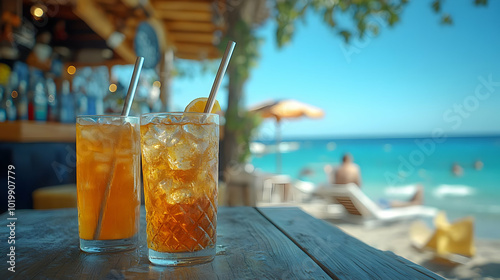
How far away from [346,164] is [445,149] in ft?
106

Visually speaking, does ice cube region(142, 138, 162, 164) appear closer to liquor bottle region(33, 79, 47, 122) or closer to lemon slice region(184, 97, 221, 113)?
lemon slice region(184, 97, 221, 113)

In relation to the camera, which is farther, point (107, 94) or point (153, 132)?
point (107, 94)

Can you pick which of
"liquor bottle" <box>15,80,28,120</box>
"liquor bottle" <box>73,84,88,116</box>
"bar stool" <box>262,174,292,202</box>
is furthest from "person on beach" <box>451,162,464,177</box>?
"liquor bottle" <box>15,80,28,120</box>

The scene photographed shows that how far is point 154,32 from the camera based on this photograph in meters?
4.85

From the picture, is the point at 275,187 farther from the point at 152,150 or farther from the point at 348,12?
the point at 152,150

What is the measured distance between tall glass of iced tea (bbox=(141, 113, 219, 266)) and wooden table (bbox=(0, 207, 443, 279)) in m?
0.04

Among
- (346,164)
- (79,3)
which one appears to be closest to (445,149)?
(346,164)

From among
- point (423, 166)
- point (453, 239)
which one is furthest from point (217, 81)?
point (423, 166)

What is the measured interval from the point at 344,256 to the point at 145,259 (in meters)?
0.36

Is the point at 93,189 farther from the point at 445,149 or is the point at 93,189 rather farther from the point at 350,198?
the point at 445,149

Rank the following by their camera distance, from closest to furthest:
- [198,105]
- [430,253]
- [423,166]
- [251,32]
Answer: [198,105] → [251,32] → [430,253] → [423,166]

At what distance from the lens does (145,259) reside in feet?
2.40

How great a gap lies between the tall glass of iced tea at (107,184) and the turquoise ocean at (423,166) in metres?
4.15

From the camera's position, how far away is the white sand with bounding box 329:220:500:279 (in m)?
4.36
